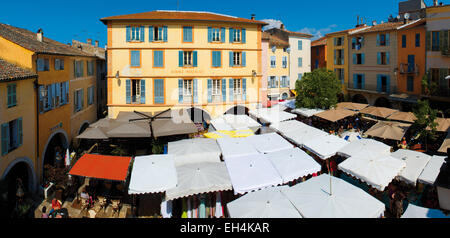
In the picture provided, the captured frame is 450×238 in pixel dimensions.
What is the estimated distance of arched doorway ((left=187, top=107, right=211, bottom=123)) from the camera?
84.4ft

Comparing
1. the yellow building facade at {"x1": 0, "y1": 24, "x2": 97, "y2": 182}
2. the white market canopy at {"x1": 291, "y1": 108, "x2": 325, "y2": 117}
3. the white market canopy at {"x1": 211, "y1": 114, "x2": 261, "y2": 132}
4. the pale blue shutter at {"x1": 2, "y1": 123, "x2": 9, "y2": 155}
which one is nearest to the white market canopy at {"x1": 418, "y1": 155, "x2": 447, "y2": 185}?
the white market canopy at {"x1": 211, "y1": 114, "x2": 261, "y2": 132}

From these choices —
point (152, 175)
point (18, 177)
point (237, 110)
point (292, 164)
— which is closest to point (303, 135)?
point (292, 164)

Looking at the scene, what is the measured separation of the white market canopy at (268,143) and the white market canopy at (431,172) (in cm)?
561

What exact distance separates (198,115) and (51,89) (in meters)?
11.3

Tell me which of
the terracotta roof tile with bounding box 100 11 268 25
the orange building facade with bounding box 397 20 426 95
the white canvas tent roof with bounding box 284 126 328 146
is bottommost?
the white canvas tent roof with bounding box 284 126 328 146

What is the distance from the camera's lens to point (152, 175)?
11.5 m

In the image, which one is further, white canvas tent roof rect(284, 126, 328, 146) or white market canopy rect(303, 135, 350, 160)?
white canvas tent roof rect(284, 126, 328, 146)

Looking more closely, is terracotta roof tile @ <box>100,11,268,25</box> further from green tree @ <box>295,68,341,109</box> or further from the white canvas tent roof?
the white canvas tent roof

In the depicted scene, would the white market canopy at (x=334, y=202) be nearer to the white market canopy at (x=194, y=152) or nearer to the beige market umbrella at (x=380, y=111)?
the white market canopy at (x=194, y=152)

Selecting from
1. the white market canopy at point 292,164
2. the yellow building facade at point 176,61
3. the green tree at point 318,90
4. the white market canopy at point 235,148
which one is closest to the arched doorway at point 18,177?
the white market canopy at point 235,148

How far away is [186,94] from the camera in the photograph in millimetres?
25672

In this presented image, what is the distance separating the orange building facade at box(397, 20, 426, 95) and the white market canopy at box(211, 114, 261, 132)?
63.5ft

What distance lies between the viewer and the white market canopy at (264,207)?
342 inches
